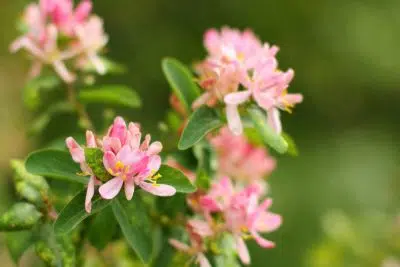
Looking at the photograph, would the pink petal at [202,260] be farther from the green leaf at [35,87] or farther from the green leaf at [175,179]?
the green leaf at [35,87]

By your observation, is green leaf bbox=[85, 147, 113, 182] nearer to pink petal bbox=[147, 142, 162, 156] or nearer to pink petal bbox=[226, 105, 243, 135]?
pink petal bbox=[147, 142, 162, 156]

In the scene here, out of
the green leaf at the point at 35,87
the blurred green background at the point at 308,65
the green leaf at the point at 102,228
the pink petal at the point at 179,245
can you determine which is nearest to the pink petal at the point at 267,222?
the pink petal at the point at 179,245

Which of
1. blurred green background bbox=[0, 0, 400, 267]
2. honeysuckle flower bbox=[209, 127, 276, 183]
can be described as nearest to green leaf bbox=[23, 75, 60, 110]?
honeysuckle flower bbox=[209, 127, 276, 183]

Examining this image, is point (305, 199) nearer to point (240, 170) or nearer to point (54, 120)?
point (54, 120)

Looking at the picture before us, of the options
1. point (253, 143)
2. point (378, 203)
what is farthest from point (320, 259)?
point (378, 203)

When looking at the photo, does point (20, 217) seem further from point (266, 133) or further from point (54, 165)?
point (266, 133)
